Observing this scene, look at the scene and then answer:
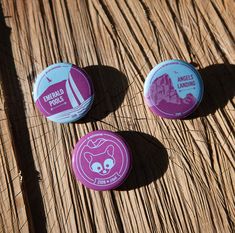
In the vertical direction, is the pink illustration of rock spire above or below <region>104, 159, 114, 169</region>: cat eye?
above

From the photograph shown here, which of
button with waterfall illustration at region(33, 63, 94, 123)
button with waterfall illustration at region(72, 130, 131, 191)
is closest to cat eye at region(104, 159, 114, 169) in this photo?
button with waterfall illustration at region(72, 130, 131, 191)

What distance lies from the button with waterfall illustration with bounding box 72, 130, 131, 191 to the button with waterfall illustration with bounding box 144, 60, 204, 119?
0.35 ft

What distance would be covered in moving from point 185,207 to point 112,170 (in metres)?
0.17

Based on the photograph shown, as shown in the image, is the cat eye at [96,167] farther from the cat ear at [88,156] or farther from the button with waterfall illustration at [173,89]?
the button with waterfall illustration at [173,89]

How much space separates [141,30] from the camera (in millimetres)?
952

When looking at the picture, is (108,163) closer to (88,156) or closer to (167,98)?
(88,156)

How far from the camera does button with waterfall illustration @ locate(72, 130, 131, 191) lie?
856mm

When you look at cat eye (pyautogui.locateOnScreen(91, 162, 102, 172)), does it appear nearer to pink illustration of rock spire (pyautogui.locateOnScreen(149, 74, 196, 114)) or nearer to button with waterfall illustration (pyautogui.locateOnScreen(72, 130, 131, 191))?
button with waterfall illustration (pyautogui.locateOnScreen(72, 130, 131, 191))

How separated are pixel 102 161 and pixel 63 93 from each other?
16 centimetres

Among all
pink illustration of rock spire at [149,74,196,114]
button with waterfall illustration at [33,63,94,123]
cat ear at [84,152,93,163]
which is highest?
button with waterfall illustration at [33,63,94,123]

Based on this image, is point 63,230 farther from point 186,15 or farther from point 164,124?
point 186,15

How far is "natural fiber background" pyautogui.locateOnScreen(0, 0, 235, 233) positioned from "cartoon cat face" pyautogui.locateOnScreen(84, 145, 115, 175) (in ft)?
0.16

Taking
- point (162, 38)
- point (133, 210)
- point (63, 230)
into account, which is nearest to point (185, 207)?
point (133, 210)

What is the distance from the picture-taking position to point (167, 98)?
0.89m
